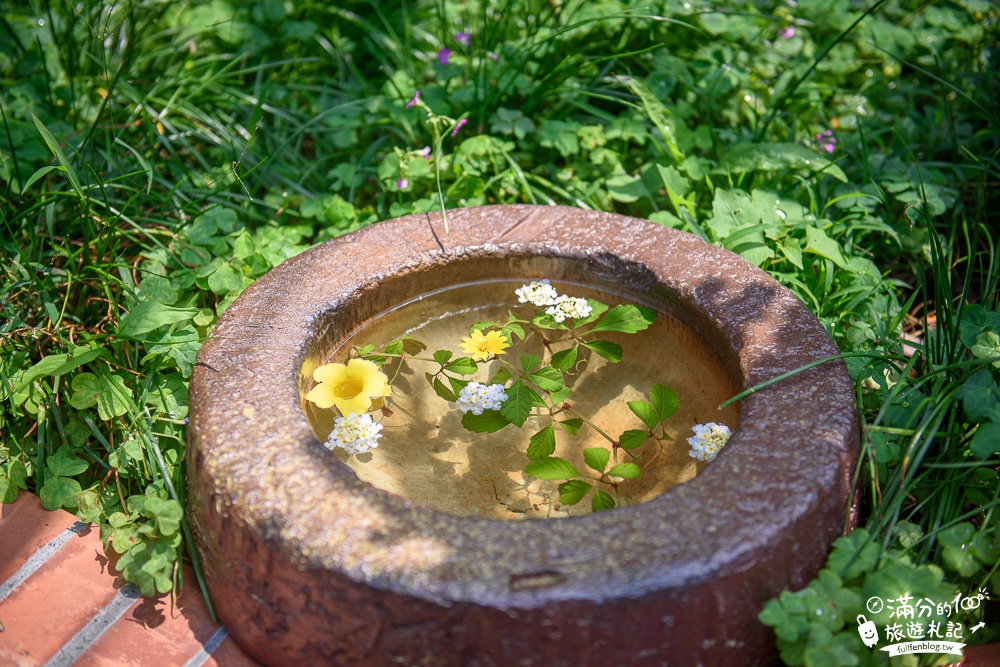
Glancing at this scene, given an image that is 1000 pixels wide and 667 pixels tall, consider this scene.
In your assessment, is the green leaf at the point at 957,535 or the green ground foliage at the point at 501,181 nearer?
the green leaf at the point at 957,535

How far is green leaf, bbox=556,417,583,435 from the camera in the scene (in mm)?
1931

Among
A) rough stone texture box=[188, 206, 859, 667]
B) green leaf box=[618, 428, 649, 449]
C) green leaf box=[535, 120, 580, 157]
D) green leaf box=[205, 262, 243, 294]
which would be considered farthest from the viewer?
green leaf box=[535, 120, 580, 157]

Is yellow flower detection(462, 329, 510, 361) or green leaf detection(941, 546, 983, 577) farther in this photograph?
yellow flower detection(462, 329, 510, 361)

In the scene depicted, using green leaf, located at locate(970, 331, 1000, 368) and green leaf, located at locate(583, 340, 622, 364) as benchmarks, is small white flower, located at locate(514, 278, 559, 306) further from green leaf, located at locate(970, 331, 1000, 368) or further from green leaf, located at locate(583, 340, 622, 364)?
green leaf, located at locate(970, 331, 1000, 368)

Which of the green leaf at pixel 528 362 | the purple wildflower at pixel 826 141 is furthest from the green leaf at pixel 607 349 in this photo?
the purple wildflower at pixel 826 141

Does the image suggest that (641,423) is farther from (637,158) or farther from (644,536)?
(637,158)

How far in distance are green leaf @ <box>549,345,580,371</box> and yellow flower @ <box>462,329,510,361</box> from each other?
12 cm

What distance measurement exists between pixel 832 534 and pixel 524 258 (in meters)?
0.97

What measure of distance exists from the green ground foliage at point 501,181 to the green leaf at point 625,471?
41cm

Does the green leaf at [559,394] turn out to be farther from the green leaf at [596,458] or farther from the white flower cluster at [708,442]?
the white flower cluster at [708,442]

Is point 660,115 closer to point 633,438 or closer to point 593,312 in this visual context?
→ point 593,312

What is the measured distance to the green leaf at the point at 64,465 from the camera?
1962mm

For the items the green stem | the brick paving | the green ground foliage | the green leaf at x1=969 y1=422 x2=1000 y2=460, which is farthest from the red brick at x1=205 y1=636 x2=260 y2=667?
the green leaf at x1=969 y1=422 x2=1000 y2=460

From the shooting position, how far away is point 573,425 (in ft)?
6.38
